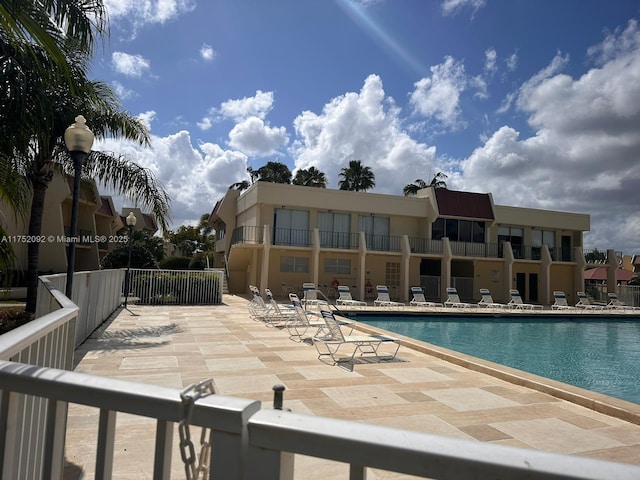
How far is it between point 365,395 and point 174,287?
45.9 feet

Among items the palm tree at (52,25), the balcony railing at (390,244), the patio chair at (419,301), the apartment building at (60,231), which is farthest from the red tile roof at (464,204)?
the palm tree at (52,25)

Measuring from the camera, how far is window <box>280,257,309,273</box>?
2464cm

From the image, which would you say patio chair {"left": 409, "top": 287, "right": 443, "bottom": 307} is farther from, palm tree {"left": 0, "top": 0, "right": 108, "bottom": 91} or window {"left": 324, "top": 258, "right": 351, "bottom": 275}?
palm tree {"left": 0, "top": 0, "right": 108, "bottom": 91}

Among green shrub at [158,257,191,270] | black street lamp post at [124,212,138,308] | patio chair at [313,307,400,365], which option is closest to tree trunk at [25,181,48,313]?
black street lamp post at [124,212,138,308]

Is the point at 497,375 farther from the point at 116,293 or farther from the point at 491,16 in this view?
the point at 116,293

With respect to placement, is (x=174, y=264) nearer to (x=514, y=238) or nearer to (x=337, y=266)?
(x=337, y=266)

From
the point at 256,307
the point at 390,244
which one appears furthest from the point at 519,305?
the point at 256,307

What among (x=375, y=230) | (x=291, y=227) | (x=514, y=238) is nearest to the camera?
(x=291, y=227)

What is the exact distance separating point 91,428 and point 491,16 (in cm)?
1317

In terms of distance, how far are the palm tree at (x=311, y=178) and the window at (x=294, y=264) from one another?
67.0 feet

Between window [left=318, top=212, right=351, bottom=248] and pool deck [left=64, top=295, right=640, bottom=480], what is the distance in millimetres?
15026

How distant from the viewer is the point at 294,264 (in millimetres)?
24859

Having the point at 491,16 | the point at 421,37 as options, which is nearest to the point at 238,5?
the point at 421,37

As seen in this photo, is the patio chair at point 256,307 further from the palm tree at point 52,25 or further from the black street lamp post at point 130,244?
the palm tree at point 52,25
